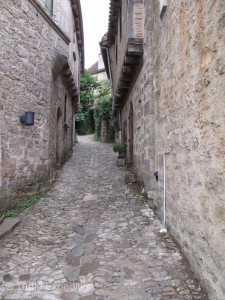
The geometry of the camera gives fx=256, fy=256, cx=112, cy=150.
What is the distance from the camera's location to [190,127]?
2941mm

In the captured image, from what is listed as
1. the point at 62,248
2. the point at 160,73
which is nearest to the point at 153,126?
the point at 160,73

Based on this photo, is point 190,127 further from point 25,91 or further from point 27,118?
point 25,91

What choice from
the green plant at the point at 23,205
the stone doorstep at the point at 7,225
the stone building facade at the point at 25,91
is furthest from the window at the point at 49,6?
the stone doorstep at the point at 7,225

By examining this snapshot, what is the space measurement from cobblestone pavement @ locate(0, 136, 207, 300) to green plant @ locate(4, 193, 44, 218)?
131 millimetres

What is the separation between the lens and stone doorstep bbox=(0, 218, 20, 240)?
12.7 feet

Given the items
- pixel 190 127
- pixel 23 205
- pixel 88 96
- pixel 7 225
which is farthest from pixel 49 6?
pixel 88 96

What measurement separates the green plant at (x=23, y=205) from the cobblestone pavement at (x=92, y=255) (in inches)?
5.2

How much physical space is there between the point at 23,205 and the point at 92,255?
7.42 feet

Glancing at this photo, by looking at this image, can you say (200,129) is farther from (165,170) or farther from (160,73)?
(160,73)

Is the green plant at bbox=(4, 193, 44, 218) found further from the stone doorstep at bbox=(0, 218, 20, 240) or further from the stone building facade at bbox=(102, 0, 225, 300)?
the stone building facade at bbox=(102, 0, 225, 300)

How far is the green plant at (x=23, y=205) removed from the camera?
A: 15.3 ft

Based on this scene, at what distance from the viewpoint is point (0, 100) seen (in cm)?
455

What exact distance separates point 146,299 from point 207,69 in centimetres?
230

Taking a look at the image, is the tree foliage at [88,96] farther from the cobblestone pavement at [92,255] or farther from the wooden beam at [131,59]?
the cobblestone pavement at [92,255]
